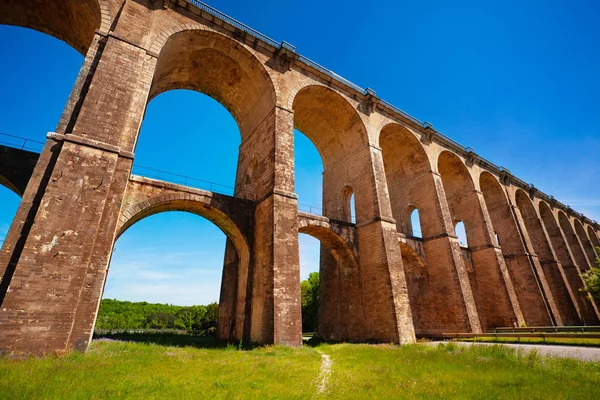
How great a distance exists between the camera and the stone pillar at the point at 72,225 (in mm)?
7445

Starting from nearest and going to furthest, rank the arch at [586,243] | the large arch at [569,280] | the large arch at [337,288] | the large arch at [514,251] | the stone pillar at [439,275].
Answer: the large arch at [337,288] → the stone pillar at [439,275] → the large arch at [514,251] → the large arch at [569,280] → the arch at [586,243]

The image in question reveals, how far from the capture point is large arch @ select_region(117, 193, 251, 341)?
464 inches

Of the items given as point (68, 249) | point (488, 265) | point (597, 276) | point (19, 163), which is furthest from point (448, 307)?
point (19, 163)

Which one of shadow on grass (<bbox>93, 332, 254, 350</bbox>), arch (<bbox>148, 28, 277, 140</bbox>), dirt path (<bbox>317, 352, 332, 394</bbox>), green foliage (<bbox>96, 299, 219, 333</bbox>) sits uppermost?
arch (<bbox>148, 28, 277, 140</bbox>)

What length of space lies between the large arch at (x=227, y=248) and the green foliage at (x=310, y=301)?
22.6m

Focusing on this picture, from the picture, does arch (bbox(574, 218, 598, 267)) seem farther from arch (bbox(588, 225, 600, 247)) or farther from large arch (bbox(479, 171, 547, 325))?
large arch (bbox(479, 171, 547, 325))

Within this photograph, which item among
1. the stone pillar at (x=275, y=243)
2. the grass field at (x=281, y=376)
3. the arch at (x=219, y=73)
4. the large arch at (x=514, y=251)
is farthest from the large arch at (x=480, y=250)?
the arch at (x=219, y=73)

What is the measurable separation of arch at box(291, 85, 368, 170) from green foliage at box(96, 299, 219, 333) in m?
36.0

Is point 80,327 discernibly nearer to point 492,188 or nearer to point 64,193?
point 64,193

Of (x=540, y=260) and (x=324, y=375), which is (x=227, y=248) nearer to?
(x=324, y=375)

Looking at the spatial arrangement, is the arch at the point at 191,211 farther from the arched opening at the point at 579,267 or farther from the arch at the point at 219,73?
the arched opening at the point at 579,267

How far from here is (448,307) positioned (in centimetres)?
1742

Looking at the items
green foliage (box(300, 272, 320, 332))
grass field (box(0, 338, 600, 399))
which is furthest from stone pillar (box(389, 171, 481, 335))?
green foliage (box(300, 272, 320, 332))

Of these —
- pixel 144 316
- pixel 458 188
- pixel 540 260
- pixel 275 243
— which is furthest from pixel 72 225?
pixel 144 316
